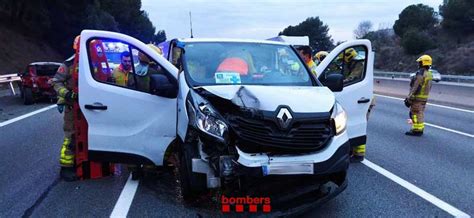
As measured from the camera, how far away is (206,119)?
14.3 feet

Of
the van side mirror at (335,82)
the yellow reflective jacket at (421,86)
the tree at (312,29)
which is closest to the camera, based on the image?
the van side mirror at (335,82)

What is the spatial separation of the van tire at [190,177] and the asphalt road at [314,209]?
27cm

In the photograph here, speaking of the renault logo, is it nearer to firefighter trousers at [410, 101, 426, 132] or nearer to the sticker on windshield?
the sticker on windshield

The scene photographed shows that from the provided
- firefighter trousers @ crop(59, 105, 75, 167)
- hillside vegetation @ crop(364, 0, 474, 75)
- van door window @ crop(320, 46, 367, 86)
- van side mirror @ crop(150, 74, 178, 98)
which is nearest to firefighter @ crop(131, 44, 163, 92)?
van side mirror @ crop(150, 74, 178, 98)

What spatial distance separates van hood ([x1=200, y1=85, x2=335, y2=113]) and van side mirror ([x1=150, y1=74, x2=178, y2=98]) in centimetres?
58

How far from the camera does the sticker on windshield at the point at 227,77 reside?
16.7 ft

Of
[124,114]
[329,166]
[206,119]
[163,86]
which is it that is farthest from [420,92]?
[206,119]

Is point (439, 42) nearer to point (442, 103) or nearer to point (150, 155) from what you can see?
point (442, 103)

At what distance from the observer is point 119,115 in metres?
5.42

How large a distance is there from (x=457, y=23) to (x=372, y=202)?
209 ft

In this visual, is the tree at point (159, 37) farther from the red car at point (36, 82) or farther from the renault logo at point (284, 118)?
the renault logo at point (284, 118)

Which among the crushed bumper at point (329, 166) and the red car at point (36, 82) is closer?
the crushed bumper at point (329, 166)

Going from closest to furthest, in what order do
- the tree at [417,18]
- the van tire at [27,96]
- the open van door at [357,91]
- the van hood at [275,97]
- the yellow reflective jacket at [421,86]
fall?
1. the van hood at [275,97]
2. the open van door at [357,91]
3. the yellow reflective jacket at [421,86]
4. the van tire at [27,96]
5. the tree at [417,18]

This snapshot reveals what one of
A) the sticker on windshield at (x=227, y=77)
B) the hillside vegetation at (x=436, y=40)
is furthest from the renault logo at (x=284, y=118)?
the hillside vegetation at (x=436, y=40)
